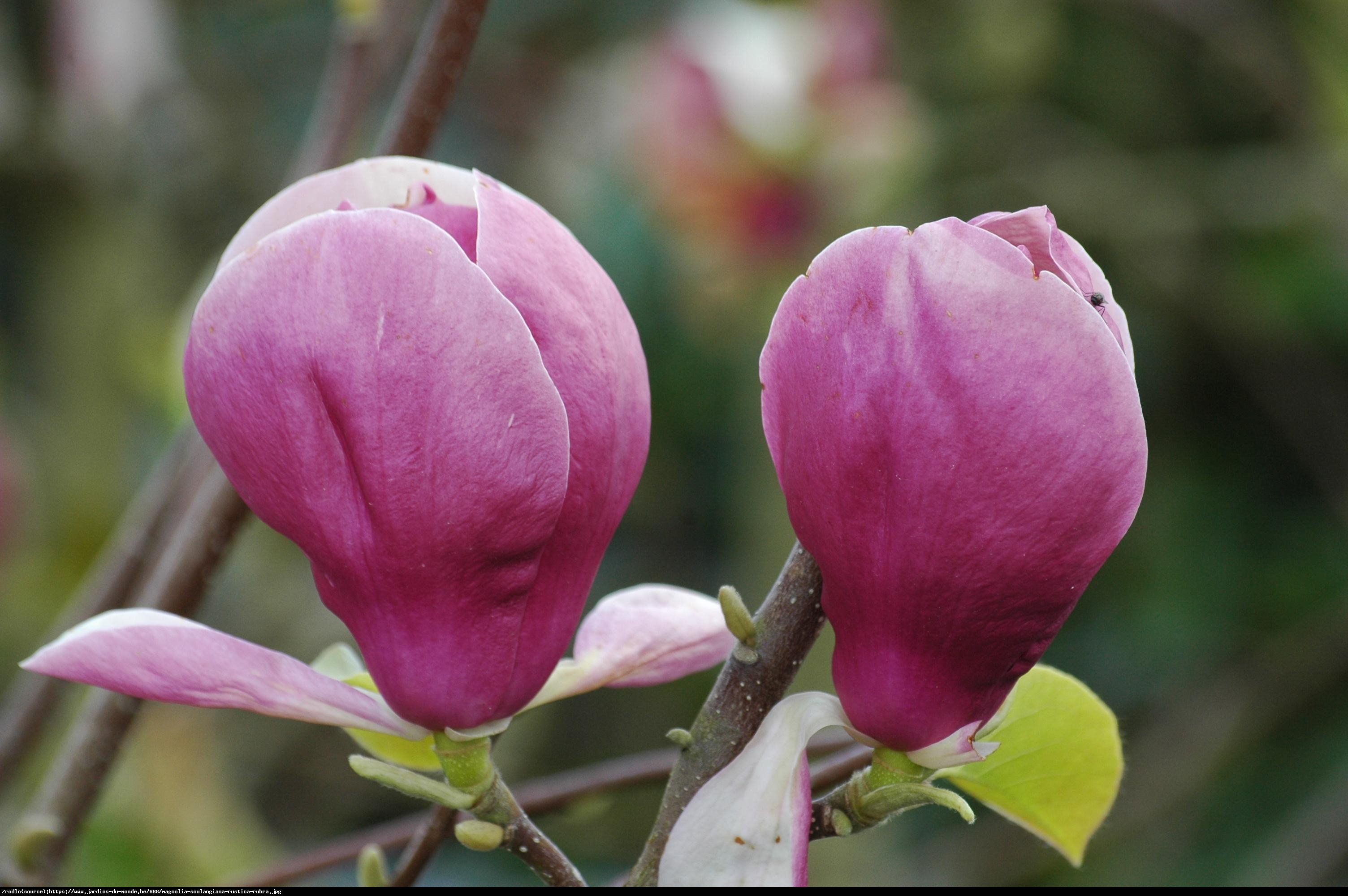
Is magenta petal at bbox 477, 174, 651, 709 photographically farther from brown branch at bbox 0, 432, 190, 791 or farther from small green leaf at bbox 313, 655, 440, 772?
brown branch at bbox 0, 432, 190, 791

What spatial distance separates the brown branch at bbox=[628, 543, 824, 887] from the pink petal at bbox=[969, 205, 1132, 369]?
86 mm


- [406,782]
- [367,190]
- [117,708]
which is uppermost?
[367,190]

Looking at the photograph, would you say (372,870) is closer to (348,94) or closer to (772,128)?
(348,94)

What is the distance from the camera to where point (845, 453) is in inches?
10.7

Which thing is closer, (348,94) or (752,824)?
(752,824)

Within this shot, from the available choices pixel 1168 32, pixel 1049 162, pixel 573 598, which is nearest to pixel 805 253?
pixel 1049 162

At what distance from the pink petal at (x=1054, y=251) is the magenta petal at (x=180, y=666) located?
177 mm

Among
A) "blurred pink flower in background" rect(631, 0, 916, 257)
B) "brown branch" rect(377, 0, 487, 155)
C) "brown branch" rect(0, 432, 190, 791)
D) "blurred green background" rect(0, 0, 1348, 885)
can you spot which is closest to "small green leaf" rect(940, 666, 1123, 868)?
"brown branch" rect(377, 0, 487, 155)

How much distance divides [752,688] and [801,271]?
4.80ft

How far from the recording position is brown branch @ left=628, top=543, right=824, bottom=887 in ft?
0.99

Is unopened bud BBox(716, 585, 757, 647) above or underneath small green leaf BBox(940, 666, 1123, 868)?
above

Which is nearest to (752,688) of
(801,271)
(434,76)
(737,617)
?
(737,617)

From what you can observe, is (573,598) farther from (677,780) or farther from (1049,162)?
(1049,162)

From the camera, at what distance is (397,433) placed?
27cm
